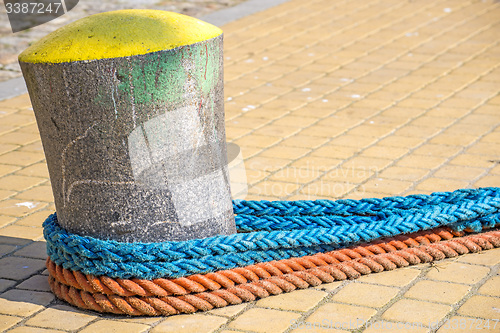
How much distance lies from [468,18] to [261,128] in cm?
379

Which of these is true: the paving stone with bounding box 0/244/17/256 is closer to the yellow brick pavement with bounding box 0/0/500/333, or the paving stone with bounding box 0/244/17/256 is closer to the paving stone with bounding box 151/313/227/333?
the yellow brick pavement with bounding box 0/0/500/333

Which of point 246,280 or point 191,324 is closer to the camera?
point 191,324

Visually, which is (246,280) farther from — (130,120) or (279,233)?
(130,120)

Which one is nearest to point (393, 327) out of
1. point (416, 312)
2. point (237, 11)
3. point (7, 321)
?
point (416, 312)

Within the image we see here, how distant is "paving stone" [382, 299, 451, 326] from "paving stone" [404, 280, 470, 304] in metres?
0.05

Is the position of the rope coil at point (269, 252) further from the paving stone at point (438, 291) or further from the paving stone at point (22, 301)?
the paving stone at point (438, 291)

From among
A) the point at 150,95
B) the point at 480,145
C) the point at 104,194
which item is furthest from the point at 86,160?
the point at 480,145

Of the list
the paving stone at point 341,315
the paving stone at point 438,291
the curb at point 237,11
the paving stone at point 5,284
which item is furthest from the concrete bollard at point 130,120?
the curb at point 237,11

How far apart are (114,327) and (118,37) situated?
3.69ft

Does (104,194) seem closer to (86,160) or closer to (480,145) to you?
(86,160)

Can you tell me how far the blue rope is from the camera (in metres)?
2.73

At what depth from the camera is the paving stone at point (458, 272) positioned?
2932 millimetres

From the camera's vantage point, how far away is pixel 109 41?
2676 millimetres

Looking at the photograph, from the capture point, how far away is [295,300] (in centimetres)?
282
